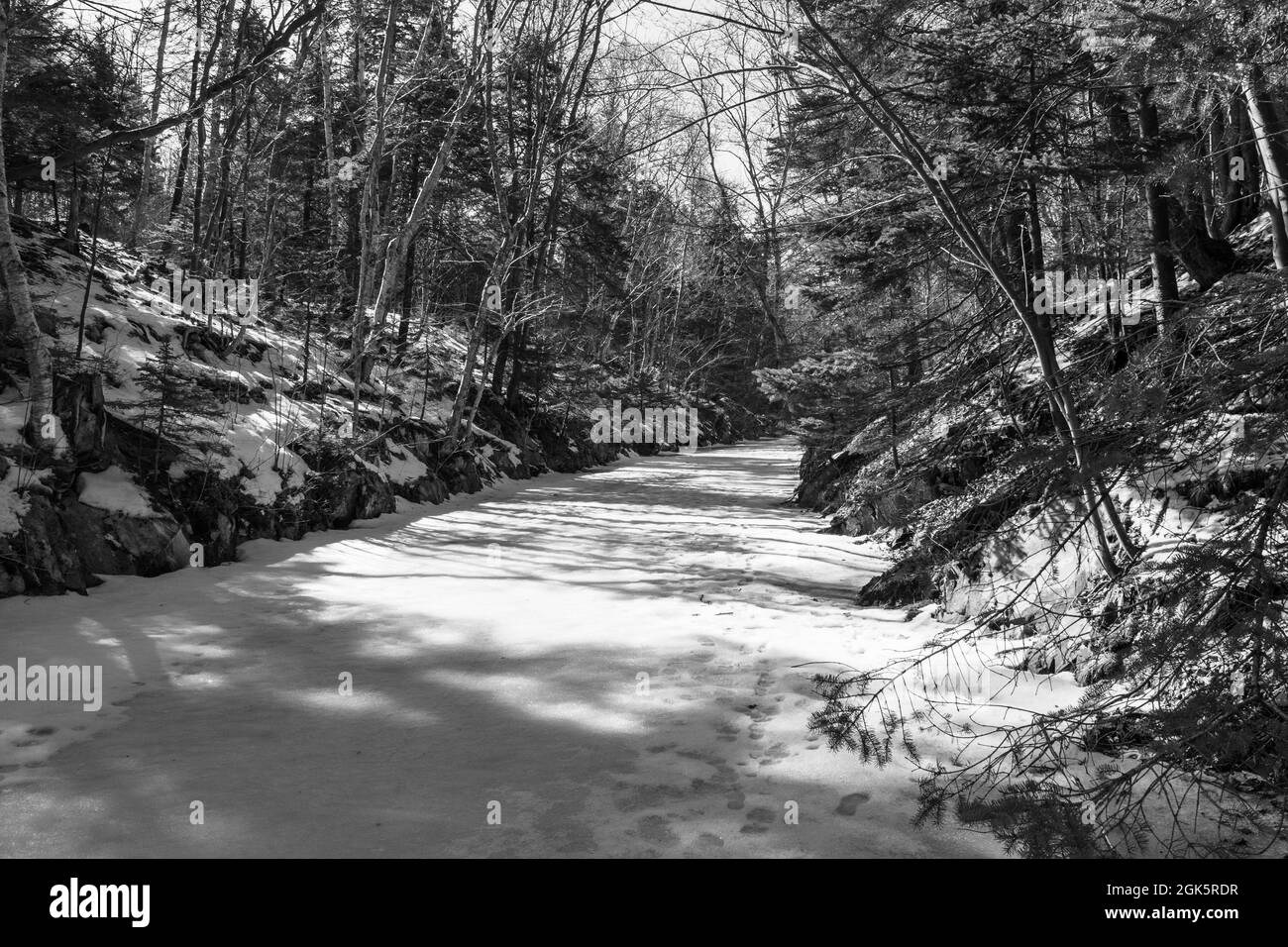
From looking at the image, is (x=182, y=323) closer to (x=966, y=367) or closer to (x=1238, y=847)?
(x=966, y=367)

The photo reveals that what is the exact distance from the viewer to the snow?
624 cm

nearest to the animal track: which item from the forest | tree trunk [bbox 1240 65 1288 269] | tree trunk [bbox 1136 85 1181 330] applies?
the forest

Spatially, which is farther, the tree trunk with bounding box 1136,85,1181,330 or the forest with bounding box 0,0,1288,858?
the tree trunk with bounding box 1136,85,1181,330

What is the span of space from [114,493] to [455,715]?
4789 millimetres

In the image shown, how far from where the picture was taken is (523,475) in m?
17.1

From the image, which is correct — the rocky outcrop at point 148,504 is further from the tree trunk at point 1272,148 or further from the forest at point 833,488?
the tree trunk at point 1272,148

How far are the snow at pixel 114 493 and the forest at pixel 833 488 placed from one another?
4cm

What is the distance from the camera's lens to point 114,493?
252 inches

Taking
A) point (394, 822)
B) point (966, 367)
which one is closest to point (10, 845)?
point (394, 822)

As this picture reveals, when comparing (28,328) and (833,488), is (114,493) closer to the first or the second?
(28,328)

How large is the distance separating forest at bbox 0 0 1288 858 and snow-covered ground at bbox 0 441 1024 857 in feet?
0.12

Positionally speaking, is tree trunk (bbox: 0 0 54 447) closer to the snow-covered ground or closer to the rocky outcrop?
the rocky outcrop

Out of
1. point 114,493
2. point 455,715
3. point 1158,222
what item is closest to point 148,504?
point 114,493

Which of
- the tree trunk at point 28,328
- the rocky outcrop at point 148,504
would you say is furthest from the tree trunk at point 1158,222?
the tree trunk at point 28,328
